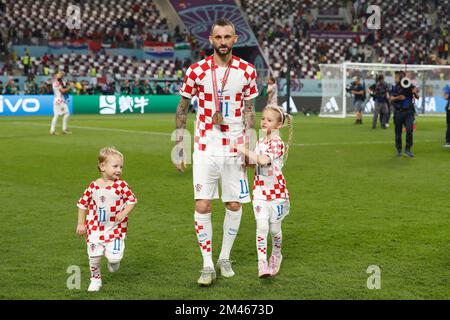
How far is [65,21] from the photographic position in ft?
154

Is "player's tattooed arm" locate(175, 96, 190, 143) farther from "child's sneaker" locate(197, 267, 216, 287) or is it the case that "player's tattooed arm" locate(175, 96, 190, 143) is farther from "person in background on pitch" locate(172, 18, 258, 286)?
"child's sneaker" locate(197, 267, 216, 287)

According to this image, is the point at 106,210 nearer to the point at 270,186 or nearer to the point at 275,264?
the point at 270,186

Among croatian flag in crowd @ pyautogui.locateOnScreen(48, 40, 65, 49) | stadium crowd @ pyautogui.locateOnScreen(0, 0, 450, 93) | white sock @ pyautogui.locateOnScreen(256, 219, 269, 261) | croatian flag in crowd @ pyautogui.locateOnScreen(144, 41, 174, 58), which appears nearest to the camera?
white sock @ pyautogui.locateOnScreen(256, 219, 269, 261)

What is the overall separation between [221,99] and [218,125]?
22 centimetres

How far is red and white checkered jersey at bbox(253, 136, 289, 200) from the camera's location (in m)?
6.03

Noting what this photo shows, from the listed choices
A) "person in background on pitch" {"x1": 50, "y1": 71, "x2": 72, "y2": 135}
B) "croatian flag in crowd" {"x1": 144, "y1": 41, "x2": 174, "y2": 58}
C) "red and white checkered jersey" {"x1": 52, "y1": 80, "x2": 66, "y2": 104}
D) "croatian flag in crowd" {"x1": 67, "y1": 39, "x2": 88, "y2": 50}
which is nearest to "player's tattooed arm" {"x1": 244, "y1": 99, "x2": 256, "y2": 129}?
"person in background on pitch" {"x1": 50, "y1": 71, "x2": 72, "y2": 135}

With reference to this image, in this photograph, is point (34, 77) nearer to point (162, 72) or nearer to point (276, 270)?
point (162, 72)

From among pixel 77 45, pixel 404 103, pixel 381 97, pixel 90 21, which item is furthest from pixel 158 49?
pixel 404 103

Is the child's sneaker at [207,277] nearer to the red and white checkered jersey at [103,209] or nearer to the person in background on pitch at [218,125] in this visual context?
the person in background on pitch at [218,125]

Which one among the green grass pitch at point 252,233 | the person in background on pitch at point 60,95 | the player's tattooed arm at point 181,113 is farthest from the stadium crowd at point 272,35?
the player's tattooed arm at point 181,113

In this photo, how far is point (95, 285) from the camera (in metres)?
5.59

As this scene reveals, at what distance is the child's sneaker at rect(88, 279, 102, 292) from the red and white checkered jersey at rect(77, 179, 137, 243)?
318 millimetres

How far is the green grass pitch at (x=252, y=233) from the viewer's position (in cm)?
567

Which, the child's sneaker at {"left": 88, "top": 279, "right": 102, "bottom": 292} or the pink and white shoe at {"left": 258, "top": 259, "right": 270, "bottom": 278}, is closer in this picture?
the child's sneaker at {"left": 88, "top": 279, "right": 102, "bottom": 292}
